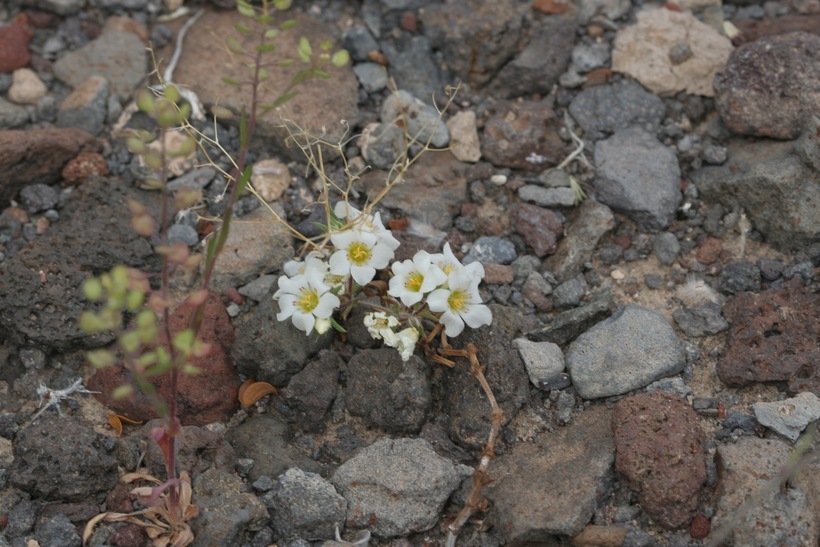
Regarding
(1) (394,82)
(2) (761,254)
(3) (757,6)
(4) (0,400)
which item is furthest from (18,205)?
(3) (757,6)

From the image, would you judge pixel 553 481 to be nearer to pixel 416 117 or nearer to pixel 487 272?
pixel 487 272

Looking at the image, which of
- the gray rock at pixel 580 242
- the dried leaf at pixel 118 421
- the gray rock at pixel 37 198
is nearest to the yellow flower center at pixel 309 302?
the dried leaf at pixel 118 421

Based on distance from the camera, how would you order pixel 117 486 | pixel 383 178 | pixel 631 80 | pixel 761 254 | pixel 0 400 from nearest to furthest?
pixel 117 486, pixel 0 400, pixel 761 254, pixel 383 178, pixel 631 80

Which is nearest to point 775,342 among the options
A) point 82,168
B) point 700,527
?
point 700,527

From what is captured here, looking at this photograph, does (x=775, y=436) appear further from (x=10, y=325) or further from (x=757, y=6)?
(x=10, y=325)

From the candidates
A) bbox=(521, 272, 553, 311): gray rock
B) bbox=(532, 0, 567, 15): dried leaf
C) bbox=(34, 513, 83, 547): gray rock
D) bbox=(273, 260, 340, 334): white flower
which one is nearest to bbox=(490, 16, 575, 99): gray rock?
bbox=(532, 0, 567, 15): dried leaf

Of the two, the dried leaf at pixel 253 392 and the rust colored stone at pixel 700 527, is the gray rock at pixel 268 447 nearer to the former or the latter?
the dried leaf at pixel 253 392
